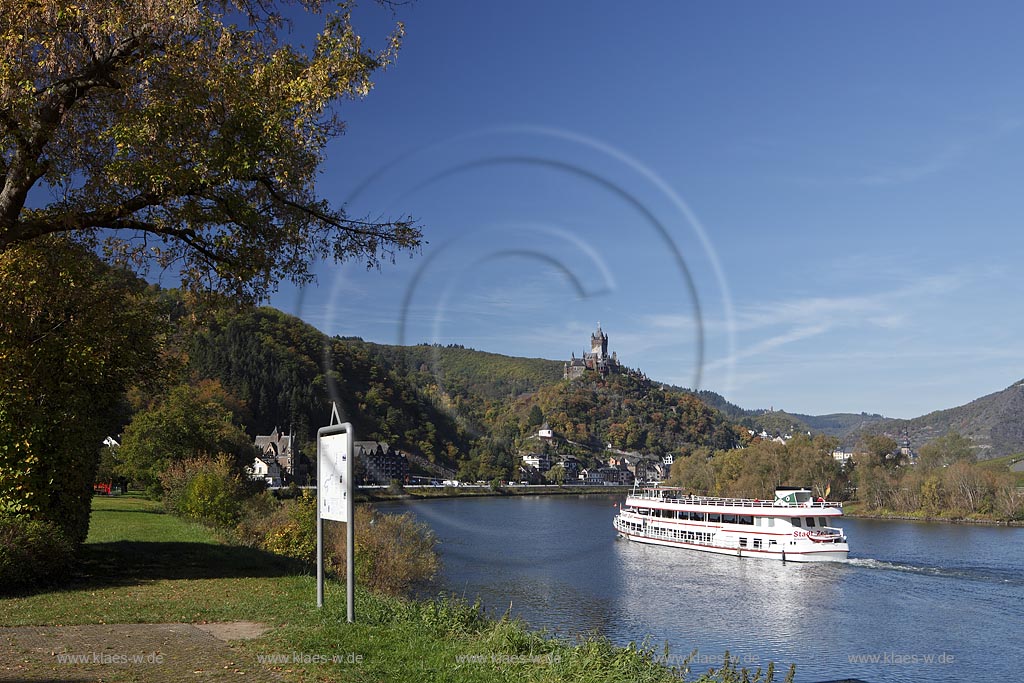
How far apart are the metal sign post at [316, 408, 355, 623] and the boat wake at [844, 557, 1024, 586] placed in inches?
1513

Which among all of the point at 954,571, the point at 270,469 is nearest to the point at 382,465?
the point at 270,469

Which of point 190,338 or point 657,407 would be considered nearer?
point 190,338

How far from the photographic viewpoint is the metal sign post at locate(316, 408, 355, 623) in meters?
10.9

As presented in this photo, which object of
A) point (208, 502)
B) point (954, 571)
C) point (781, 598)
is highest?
point (208, 502)

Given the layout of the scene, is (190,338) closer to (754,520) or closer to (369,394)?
(369,394)

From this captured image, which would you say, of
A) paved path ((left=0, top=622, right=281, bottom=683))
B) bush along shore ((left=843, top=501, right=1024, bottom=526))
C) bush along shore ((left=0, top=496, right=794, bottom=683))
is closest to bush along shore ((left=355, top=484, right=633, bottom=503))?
bush along shore ((left=843, top=501, right=1024, bottom=526))

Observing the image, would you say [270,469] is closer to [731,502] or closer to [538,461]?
[538,461]

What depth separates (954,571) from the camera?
4147 centimetres

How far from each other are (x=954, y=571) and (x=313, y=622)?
41.0 meters

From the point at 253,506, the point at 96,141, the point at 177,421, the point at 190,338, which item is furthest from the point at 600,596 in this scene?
the point at 177,421

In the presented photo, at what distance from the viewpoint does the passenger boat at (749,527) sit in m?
51.3

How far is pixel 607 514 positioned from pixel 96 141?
79.1 metres

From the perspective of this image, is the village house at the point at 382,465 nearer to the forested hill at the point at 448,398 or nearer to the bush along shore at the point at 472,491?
the bush along shore at the point at 472,491

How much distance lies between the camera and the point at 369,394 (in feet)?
168
